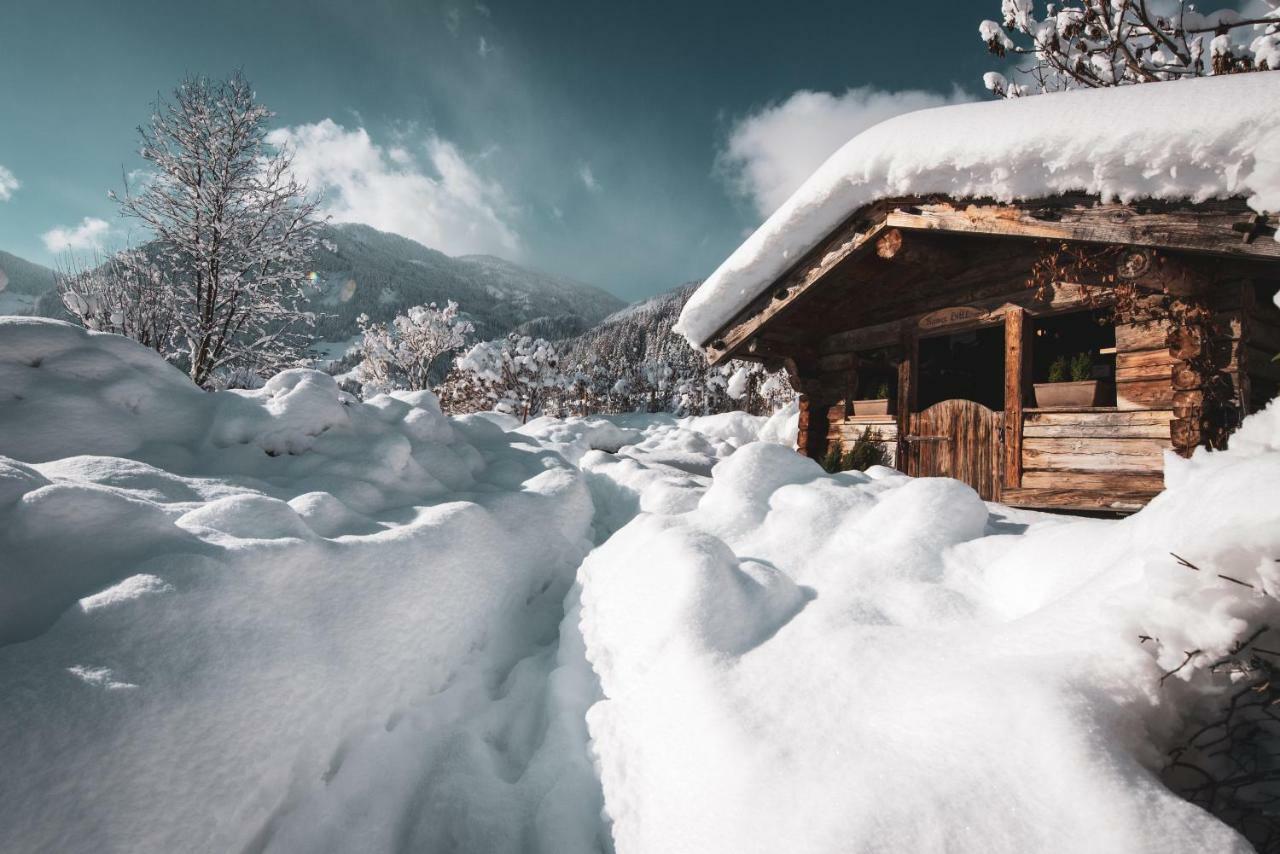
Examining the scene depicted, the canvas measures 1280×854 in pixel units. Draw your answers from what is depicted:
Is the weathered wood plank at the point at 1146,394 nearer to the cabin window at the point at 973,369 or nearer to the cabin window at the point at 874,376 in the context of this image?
the cabin window at the point at 874,376

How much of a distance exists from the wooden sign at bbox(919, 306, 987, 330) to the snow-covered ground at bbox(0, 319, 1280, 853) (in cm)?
294

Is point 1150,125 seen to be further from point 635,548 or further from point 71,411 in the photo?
point 71,411

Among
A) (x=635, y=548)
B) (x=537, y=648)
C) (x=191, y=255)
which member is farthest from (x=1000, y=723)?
(x=191, y=255)

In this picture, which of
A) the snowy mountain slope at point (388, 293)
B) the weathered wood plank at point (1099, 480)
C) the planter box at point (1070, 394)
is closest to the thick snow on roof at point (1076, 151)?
the planter box at point (1070, 394)

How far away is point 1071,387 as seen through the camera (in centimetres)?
441

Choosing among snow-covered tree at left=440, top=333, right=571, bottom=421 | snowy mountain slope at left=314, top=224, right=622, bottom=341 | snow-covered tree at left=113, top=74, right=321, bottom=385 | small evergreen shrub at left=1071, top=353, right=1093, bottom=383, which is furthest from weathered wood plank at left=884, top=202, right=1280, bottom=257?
snowy mountain slope at left=314, top=224, right=622, bottom=341

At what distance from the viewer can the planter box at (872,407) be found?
239 inches

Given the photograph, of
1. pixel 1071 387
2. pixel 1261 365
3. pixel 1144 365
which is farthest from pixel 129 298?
pixel 1261 365

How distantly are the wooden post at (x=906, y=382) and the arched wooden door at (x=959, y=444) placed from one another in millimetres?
45

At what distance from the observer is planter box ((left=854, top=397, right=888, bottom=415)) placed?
6066mm

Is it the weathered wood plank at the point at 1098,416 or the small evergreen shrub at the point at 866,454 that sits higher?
the weathered wood plank at the point at 1098,416

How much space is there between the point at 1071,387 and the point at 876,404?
1935mm

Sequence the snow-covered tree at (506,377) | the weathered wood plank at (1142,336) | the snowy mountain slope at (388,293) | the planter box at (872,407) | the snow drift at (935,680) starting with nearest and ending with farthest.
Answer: the snow drift at (935,680) < the weathered wood plank at (1142,336) < the planter box at (872,407) < the snow-covered tree at (506,377) < the snowy mountain slope at (388,293)

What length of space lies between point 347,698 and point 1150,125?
421 cm
